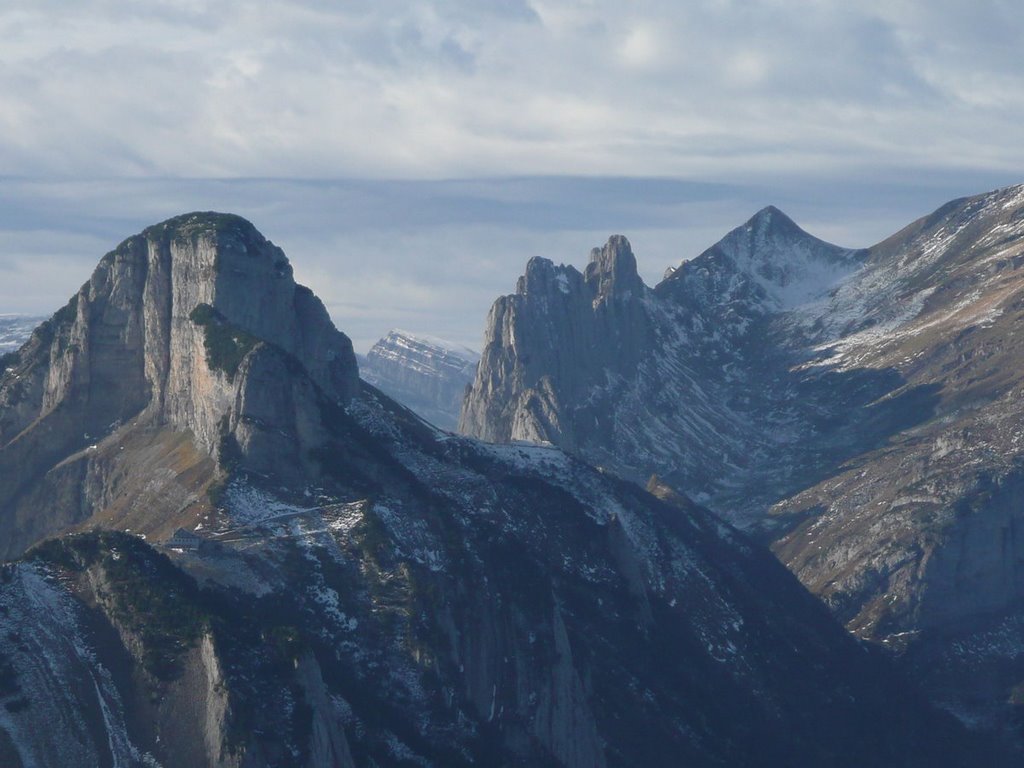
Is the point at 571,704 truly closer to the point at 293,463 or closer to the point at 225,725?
the point at 293,463

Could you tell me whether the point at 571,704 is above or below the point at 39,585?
below

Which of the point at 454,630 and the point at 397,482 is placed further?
the point at 397,482

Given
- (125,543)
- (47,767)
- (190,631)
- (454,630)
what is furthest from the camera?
(454,630)

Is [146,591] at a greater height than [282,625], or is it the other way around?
[146,591]

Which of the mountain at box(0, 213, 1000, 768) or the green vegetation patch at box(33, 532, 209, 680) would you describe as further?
the green vegetation patch at box(33, 532, 209, 680)

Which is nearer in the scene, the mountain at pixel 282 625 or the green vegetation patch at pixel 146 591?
the mountain at pixel 282 625

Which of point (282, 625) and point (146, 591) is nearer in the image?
point (146, 591)

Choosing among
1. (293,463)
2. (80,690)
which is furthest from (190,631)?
(293,463)

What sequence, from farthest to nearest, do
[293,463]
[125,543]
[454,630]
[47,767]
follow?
[293,463]
[454,630]
[125,543]
[47,767]

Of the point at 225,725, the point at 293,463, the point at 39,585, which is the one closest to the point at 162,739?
the point at 225,725
